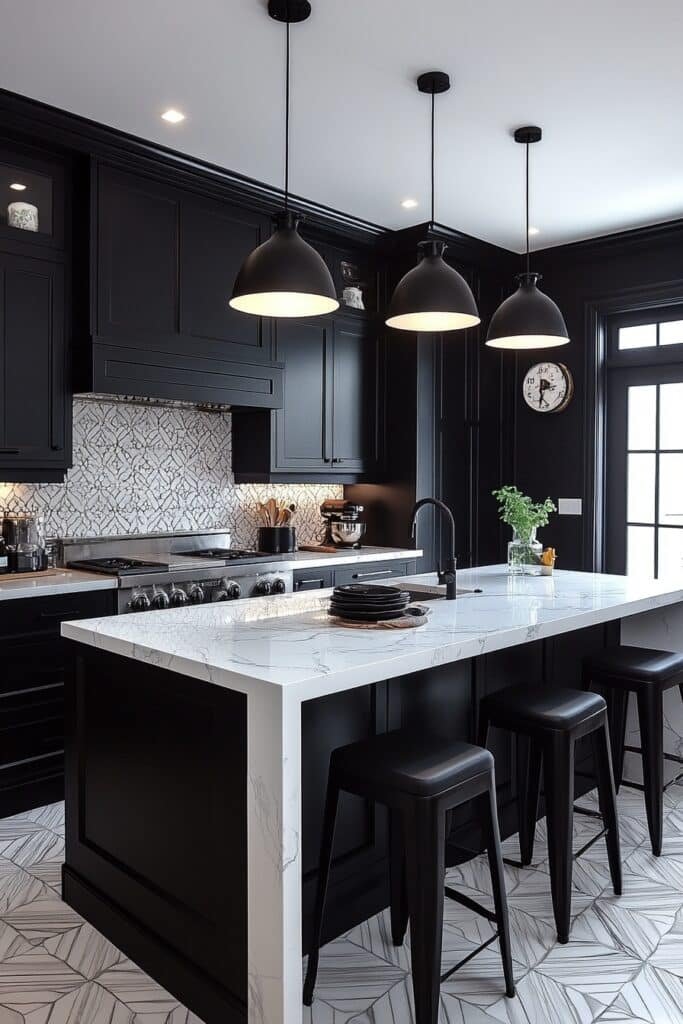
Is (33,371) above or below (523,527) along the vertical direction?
above

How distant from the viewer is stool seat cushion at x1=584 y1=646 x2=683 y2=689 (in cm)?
291

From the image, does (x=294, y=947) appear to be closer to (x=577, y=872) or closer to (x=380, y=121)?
(x=577, y=872)

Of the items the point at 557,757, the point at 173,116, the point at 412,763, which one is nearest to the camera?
the point at 412,763

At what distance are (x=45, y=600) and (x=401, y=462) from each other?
2566 mm

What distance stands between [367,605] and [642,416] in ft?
11.2

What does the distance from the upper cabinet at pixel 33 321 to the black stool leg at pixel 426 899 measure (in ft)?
8.21

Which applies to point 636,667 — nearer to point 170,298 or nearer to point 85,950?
point 85,950

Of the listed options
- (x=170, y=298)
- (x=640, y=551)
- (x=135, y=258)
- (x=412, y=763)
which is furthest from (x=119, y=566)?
(x=640, y=551)

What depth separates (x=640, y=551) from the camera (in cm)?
521

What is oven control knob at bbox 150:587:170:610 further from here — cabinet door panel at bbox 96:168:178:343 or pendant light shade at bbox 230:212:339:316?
pendant light shade at bbox 230:212:339:316

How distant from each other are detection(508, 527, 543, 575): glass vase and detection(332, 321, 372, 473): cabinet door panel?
5.38ft

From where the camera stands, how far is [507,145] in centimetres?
374

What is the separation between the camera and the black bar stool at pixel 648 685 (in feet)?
9.42

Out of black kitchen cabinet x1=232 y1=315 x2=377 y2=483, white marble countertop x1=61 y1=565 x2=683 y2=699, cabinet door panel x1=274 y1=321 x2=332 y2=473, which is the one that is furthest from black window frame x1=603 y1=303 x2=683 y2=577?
white marble countertop x1=61 y1=565 x2=683 y2=699
